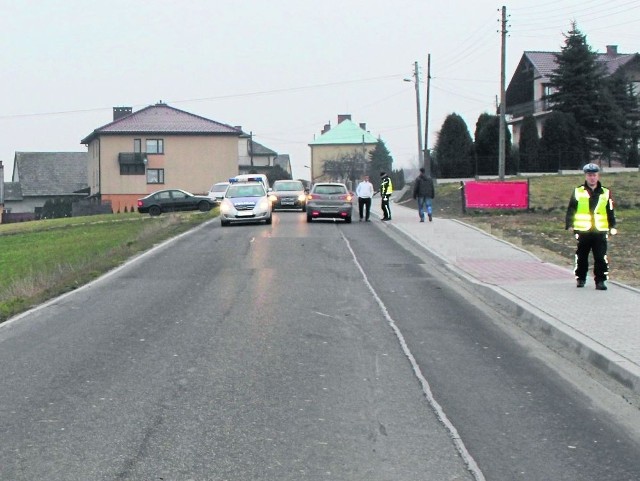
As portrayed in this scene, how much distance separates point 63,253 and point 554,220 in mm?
15078

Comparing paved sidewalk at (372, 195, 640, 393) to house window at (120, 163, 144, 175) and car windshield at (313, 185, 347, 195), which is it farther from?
house window at (120, 163, 144, 175)

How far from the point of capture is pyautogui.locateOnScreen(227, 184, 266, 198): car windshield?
3328cm

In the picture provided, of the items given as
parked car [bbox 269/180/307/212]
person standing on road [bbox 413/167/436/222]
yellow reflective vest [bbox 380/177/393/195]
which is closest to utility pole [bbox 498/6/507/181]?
parked car [bbox 269/180/307/212]

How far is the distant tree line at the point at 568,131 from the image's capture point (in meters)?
54.2

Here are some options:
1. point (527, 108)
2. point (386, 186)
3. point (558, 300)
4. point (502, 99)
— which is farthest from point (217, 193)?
point (558, 300)

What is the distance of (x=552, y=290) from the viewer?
14195 mm

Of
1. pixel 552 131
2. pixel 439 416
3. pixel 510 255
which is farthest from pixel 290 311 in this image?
pixel 552 131

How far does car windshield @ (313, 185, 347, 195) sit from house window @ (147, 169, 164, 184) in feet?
163

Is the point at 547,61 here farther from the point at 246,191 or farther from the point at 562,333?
the point at 562,333

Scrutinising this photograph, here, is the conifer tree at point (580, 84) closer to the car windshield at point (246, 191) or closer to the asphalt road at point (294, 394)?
the car windshield at point (246, 191)

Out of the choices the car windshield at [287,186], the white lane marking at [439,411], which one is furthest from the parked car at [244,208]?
the white lane marking at [439,411]

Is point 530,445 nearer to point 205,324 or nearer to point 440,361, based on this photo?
point 440,361

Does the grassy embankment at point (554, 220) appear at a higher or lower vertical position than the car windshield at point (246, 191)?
lower

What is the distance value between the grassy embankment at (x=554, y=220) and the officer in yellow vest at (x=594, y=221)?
1.42 meters
